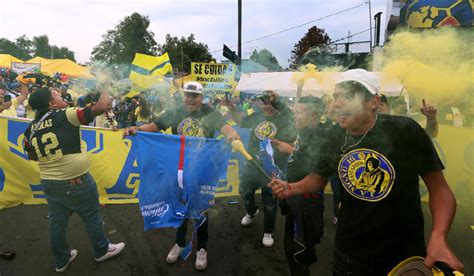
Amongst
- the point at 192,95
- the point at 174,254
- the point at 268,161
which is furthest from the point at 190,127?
the point at 174,254

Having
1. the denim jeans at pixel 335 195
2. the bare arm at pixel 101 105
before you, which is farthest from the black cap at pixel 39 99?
the denim jeans at pixel 335 195

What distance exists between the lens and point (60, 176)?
321 centimetres

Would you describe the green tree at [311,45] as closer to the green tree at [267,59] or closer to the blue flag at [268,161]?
the green tree at [267,59]

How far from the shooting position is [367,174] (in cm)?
182

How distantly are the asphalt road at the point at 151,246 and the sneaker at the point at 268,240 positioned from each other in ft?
0.21

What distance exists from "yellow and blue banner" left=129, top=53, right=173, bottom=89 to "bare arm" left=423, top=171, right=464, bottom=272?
433 cm

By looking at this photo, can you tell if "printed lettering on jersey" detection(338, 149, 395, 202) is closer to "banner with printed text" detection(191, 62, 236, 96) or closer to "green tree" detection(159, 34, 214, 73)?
"banner with printed text" detection(191, 62, 236, 96)

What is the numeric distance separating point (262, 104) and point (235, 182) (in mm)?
2033

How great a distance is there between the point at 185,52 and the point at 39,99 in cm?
988

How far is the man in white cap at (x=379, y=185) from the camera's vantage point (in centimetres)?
173

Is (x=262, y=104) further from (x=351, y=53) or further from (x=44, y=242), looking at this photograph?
(x=44, y=242)

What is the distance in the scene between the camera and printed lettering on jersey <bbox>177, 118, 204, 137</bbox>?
3674 millimetres

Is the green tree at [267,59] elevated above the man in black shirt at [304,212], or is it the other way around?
the green tree at [267,59]

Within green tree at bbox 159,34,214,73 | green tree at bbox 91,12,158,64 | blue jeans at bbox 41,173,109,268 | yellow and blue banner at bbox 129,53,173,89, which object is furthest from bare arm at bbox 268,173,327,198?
green tree at bbox 159,34,214,73
